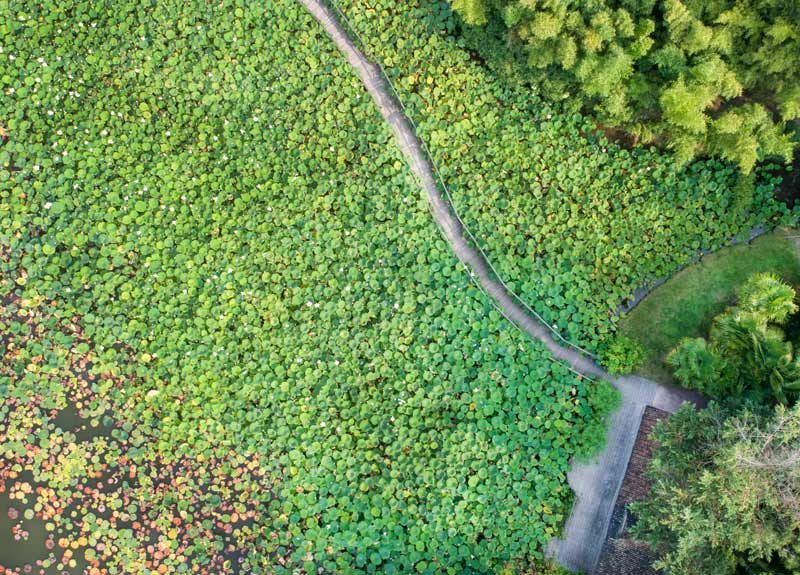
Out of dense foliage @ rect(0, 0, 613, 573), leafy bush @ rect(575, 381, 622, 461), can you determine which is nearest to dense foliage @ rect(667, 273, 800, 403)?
leafy bush @ rect(575, 381, 622, 461)

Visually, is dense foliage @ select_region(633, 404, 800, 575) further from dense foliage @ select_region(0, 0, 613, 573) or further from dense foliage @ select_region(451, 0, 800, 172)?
dense foliage @ select_region(451, 0, 800, 172)

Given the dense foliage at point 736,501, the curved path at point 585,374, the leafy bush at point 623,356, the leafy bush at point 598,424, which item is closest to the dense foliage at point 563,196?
the curved path at point 585,374

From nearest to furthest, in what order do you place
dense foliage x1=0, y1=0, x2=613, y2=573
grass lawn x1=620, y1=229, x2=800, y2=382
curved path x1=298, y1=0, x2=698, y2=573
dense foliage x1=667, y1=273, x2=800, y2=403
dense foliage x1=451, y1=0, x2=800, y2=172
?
dense foliage x1=667, y1=273, x2=800, y2=403 → dense foliage x1=451, y1=0, x2=800, y2=172 → curved path x1=298, y1=0, x2=698, y2=573 → dense foliage x1=0, y1=0, x2=613, y2=573 → grass lawn x1=620, y1=229, x2=800, y2=382

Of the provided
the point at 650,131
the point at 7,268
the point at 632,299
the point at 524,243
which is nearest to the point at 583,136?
the point at 650,131

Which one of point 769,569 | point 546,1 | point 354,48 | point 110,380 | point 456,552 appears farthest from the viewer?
point 354,48

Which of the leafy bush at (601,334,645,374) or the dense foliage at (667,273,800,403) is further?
the leafy bush at (601,334,645,374)

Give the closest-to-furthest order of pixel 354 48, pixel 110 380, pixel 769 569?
pixel 769 569
pixel 110 380
pixel 354 48

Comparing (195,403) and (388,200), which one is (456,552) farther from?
(388,200)

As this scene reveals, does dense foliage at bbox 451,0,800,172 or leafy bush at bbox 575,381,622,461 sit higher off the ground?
dense foliage at bbox 451,0,800,172
